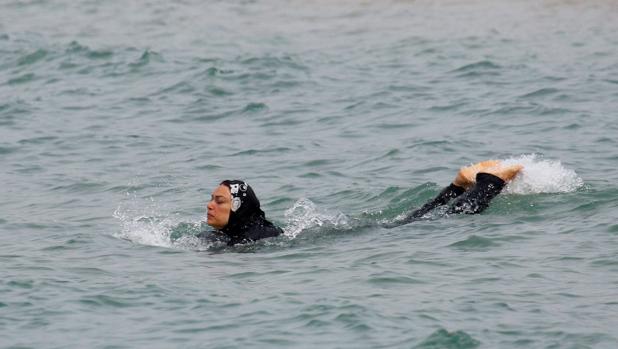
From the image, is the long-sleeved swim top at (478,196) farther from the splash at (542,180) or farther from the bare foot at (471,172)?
the splash at (542,180)


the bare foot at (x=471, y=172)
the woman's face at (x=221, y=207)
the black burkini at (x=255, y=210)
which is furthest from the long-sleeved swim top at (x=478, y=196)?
the woman's face at (x=221, y=207)

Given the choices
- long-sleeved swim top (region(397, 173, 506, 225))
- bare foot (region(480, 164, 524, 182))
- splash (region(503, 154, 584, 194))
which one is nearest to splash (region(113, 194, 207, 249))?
long-sleeved swim top (region(397, 173, 506, 225))

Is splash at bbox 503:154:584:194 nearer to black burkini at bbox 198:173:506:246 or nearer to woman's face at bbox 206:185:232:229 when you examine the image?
black burkini at bbox 198:173:506:246

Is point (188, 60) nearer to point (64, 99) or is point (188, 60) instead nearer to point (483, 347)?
point (64, 99)

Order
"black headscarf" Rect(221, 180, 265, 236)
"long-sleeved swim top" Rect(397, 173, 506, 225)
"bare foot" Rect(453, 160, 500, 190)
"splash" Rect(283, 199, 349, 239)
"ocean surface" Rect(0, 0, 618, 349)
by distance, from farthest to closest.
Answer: "splash" Rect(283, 199, 349, 239)
"bare foot" Rect(453, 160, 500, 190)
"long-sleeved swim top" Rect(397, 173, 506, 225)
"black headscarf" Rect(221, 180, 265, 236)
"ocean surface" Rect(0, 0, 618, 349)

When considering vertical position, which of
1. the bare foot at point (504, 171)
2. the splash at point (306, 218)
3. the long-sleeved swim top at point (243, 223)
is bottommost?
the splash at point (306, 218)

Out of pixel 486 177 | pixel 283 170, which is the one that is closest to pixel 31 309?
pixel 486 177

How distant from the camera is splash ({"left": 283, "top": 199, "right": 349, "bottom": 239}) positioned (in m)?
15.4

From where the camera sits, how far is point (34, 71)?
2706 cm

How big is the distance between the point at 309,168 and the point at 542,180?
167 inches

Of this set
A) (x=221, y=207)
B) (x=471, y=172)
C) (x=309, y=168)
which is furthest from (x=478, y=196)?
(x=309, y=168)

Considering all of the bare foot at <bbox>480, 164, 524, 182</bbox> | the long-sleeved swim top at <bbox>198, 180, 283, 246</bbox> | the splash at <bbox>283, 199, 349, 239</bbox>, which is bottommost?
the splash at <bbox>283, 199, 349, 239</bbox>

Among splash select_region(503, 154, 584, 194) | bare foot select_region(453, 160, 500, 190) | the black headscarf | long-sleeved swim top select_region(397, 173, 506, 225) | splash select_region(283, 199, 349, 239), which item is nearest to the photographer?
the black headscarf

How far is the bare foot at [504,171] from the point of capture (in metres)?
15.2
